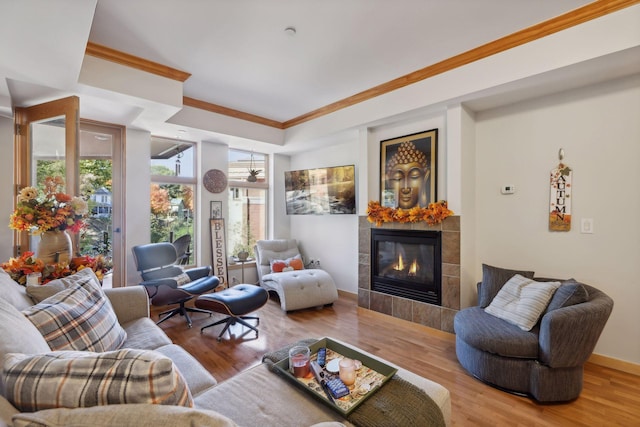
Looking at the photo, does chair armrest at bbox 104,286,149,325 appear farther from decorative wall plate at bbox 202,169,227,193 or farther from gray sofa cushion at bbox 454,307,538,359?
gray sofa cushion at bbox 454,307,538,359

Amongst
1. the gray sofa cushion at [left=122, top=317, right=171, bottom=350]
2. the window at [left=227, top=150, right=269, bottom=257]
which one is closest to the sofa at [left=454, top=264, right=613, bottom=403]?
the gray sofa cushion at [left=122, top=317, right=171, bottom=350]

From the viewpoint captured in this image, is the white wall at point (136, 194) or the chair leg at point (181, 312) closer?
the chair leg at point (181, 312)

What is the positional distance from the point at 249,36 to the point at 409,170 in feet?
7.18

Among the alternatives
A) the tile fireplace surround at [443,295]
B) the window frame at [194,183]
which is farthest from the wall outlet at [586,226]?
the window frame at [194,183]

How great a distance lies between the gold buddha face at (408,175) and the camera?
3.32 m

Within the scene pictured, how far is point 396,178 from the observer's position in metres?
3.54

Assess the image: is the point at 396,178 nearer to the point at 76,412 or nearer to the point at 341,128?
the point at 341,128

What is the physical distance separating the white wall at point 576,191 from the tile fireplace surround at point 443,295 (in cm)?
29

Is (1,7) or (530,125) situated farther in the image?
(530,125)

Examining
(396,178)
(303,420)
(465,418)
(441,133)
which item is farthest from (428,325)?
(303,420)

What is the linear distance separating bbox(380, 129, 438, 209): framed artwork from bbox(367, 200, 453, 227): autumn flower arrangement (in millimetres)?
104

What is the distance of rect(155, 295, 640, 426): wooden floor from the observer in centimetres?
188

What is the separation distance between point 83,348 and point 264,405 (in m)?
0.97

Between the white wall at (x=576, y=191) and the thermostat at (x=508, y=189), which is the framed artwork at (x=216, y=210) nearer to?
the white wall at (x=576, y=191)
